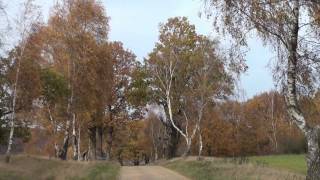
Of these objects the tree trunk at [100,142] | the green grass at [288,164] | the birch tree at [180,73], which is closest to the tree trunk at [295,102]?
the green grass at [288,164]

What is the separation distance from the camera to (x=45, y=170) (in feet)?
103

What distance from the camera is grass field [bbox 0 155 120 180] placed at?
90.1ft

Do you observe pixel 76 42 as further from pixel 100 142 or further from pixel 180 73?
pixel 100 142

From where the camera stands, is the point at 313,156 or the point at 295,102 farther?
the point at 295,102

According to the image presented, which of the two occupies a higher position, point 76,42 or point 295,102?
point 76,42

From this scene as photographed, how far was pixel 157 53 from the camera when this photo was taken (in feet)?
194

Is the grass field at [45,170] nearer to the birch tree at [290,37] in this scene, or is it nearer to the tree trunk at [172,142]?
the birch tree at [290,37]

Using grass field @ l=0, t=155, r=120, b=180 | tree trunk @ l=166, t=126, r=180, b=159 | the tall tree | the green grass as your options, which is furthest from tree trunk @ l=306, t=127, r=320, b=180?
tree trunk @ l=166, t=126, r=180, b=159

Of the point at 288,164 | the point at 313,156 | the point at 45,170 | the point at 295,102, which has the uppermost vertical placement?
the point at 295,102

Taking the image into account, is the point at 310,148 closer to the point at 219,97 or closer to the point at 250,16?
the point at 250,16

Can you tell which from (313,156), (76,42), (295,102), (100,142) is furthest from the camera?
(100,142)

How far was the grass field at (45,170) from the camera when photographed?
27.5m

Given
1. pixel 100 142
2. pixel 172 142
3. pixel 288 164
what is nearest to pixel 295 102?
pixel 288 164

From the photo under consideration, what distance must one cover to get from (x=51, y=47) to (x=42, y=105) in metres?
6.35
